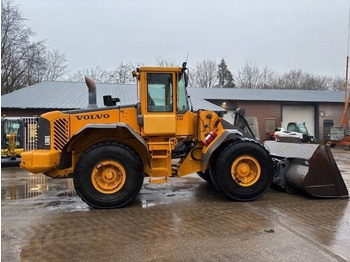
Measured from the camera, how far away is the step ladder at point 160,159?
683 centimetres

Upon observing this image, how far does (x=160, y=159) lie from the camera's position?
691 centimetres

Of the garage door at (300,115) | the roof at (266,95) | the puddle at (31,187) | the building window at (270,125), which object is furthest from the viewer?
the garage door at (300,115)

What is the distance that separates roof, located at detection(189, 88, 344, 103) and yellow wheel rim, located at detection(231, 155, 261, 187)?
75.1 feet

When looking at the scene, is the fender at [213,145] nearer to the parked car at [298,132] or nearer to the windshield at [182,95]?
the windshield at [182,95]

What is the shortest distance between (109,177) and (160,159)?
3.69ft

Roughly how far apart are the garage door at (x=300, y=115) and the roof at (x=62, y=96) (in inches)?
409

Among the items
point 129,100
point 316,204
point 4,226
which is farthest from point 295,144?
point 129,100

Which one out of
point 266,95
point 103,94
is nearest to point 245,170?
point 103,94

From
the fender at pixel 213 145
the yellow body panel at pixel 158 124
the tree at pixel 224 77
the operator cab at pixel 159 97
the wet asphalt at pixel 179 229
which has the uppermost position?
the tree at pixel 224 77

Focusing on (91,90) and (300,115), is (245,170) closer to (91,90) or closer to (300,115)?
(91,90)

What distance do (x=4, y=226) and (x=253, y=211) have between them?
4.21m

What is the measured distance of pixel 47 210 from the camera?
21.0 feet

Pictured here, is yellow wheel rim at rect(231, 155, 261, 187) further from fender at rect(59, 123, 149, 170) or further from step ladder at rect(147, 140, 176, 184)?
fender at rect(59, 123, 149, 170)

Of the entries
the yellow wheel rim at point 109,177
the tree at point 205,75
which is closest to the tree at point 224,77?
the tree at point 205,75
